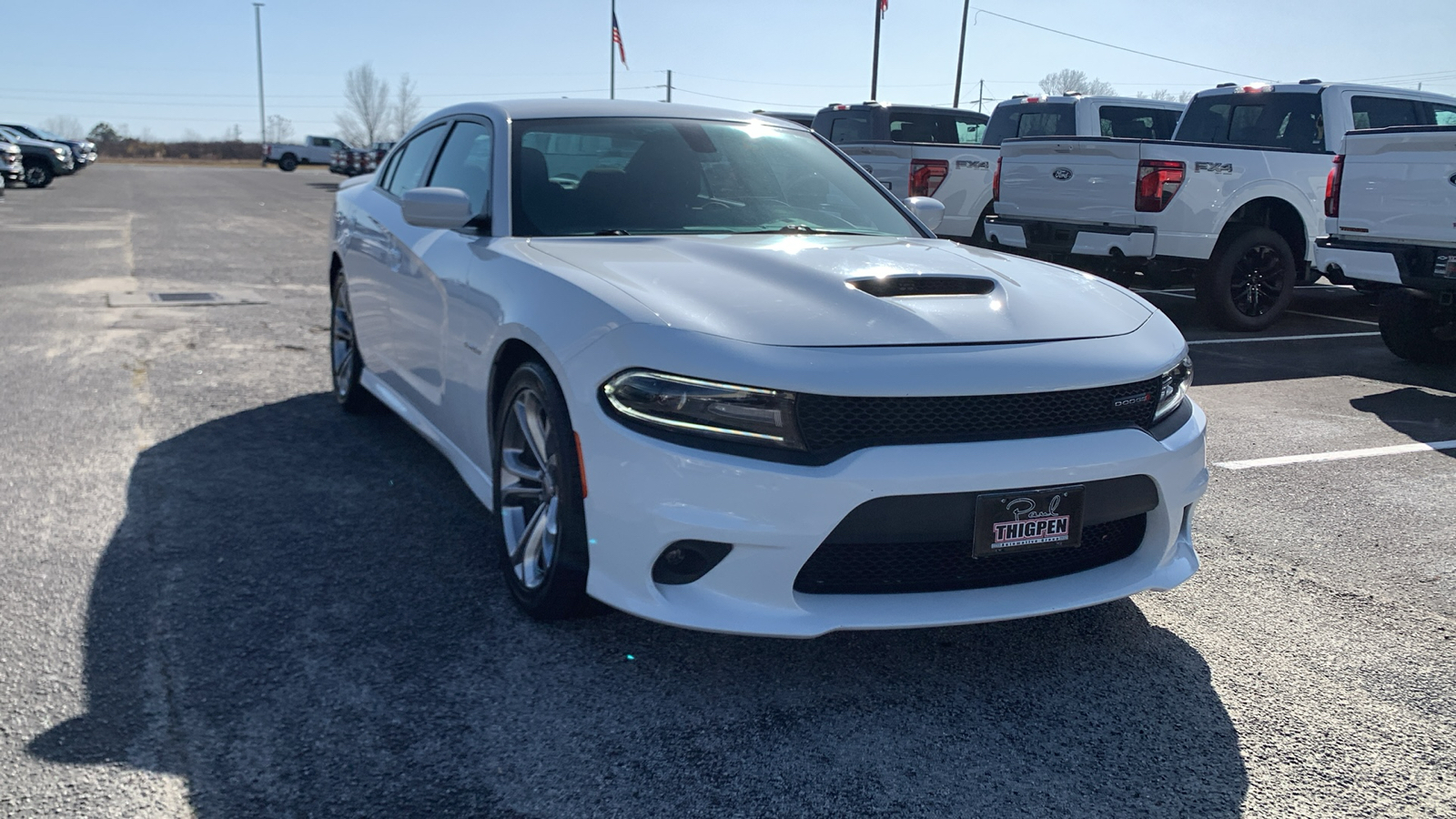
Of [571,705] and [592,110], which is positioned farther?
[592,110]

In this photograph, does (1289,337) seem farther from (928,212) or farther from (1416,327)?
(928,212)

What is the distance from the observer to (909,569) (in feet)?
9.25

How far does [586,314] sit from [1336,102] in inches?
354

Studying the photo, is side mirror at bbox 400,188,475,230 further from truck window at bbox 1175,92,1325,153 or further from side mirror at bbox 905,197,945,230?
truck window at bbox 1175,92,1325,153

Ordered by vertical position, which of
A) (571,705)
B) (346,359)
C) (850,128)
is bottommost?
(571,705)

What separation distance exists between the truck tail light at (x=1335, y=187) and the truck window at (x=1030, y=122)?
4451 mm

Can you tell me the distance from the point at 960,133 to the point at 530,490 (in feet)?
39.6

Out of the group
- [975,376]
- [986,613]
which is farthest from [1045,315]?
[986,613]

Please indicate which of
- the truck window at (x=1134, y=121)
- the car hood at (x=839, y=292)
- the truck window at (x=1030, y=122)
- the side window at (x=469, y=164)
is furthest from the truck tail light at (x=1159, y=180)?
the side window at (x=469, y=164)

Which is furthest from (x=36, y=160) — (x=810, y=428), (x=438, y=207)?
(x=810, y=428)

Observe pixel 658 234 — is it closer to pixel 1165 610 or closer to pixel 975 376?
pixel 975 376

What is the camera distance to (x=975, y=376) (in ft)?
8.89

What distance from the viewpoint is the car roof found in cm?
429

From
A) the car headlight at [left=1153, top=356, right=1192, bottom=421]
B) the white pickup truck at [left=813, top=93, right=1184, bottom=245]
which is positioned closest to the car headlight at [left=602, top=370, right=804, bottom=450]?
the car headlight at [left=1153, top=356, right=1192, bottom=421]
